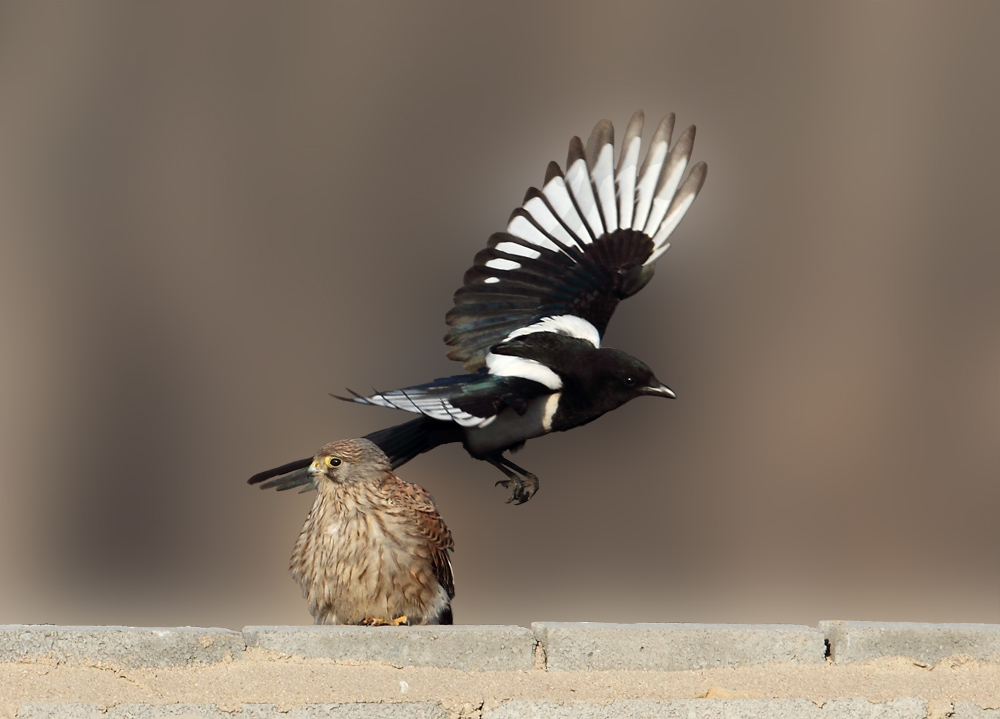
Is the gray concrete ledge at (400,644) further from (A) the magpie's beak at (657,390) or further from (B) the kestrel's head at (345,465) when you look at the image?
(A) the magpie's beak at (657,390)

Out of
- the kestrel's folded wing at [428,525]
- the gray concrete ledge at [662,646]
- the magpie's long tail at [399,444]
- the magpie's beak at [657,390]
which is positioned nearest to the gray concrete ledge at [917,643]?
the gray concrete ledge at [662,646]

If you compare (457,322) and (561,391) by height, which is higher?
(457,322)

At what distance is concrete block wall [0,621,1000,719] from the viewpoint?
3135mm

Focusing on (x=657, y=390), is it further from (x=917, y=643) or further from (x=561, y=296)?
(x=917, y=643)

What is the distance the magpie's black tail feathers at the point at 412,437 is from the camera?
4496 millimetres

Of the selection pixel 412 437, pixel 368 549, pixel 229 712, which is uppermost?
pixel 412 437

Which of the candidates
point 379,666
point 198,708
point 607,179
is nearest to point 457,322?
point 607,179

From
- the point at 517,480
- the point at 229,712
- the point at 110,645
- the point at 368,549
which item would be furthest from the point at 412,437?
the point at 229,712

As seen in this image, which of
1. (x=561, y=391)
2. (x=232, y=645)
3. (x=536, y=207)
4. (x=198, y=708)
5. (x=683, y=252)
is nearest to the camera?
(x=198, y=708)

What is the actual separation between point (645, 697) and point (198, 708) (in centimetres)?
102

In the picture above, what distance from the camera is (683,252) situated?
589 centimetres

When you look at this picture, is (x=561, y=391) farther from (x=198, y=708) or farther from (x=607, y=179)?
(x=198, y=708)

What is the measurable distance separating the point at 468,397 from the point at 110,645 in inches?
60.0

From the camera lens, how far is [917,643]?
3510mm
